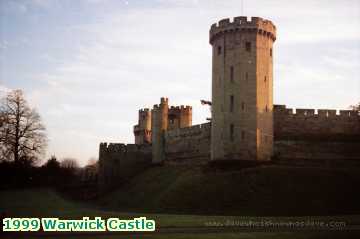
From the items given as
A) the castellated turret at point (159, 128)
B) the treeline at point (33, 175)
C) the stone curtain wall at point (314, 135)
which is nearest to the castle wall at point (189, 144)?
the stone curtain wall at point (314, 135)

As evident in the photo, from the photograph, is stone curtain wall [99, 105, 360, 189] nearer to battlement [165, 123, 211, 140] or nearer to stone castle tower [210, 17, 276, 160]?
battlement [165, 123, 211, 140]

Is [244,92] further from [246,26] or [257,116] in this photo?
[246,26]

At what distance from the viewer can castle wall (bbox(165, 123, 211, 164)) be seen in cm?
5334

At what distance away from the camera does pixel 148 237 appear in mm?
17797

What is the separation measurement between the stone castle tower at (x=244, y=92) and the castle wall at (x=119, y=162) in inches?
779

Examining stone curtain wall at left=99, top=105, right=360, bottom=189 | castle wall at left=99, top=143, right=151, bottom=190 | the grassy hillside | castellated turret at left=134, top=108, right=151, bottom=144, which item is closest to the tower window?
stone curtain wall at left=99, top=105, right=360, bottom=189

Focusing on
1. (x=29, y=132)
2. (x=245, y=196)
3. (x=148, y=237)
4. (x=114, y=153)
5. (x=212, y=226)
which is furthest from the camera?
(x=114, y=153)

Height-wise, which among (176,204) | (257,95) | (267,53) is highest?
(267,53)

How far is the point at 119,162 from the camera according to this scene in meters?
61.4

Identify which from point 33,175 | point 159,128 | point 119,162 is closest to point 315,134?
point 159,128

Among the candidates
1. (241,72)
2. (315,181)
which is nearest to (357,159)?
(315,181)

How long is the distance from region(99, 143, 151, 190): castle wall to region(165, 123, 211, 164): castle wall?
389 cm

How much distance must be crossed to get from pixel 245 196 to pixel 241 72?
40.8 feet

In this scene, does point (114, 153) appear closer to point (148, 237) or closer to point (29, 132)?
point (29, 132)
